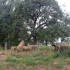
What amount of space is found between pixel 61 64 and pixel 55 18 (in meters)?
13.6

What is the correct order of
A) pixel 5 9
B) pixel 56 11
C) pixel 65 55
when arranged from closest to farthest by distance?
pixel 65 55 → pixel 56 11 → pixel 5 9

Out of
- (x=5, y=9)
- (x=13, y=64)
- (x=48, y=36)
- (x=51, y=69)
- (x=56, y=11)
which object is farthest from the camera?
(x=5, y=9)

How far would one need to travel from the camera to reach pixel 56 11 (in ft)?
73.7

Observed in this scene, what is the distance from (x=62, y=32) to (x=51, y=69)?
540 inches

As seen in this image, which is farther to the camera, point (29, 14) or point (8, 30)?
point (8, 30)

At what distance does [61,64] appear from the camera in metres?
9.01

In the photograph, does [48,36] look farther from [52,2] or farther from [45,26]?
[52,2]

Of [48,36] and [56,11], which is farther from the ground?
[56,11]

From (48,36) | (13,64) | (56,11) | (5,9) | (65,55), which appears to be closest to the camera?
(13,64)

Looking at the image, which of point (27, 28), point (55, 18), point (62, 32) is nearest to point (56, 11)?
point (55, 18)

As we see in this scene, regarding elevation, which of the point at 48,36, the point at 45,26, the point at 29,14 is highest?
the point at 29,14

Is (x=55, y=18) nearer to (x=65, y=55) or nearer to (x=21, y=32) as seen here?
(x=21, y=32)

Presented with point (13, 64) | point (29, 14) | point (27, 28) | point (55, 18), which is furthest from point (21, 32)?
point (13, 64)

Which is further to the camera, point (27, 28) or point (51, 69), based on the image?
point (27, 28)
